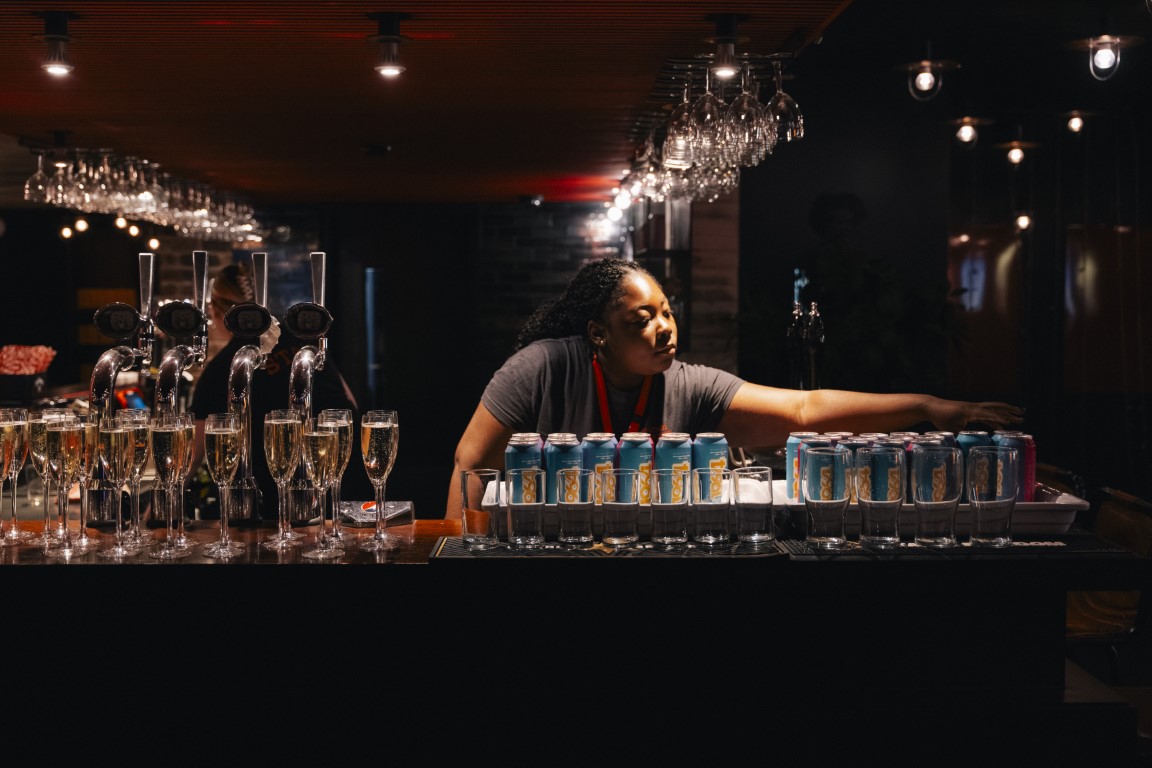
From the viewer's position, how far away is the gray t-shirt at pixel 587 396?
3.07 meters

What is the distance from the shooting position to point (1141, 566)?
2064 millimetres

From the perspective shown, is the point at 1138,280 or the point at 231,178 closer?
the point at 231,178

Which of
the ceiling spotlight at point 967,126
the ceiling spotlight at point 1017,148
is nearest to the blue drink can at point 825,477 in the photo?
the ceiling spotlight at point 967,126

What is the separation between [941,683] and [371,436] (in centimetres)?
119

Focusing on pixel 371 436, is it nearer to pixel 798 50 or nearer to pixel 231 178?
pixel 798 50

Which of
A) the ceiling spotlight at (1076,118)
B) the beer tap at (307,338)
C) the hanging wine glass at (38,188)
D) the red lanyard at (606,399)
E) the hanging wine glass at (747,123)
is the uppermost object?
the ceiling spotlight at (1076,118)

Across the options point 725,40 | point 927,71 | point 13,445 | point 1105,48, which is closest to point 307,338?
point 13,445

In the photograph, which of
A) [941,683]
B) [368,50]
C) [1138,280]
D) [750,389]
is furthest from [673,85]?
[1138,280]

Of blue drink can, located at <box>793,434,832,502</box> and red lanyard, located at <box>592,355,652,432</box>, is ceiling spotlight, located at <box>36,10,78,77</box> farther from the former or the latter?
blue drink can, located at <box>793,434,832,502</box>

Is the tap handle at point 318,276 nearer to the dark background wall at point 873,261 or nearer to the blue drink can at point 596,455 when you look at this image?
the blue drink can at point 596,455

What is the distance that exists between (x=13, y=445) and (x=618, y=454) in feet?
3.91

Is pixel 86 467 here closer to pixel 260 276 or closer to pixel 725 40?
pixel 260 276

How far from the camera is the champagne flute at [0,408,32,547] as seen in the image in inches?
88.4

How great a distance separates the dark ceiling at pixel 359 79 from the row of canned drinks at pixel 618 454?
50.5 inches
